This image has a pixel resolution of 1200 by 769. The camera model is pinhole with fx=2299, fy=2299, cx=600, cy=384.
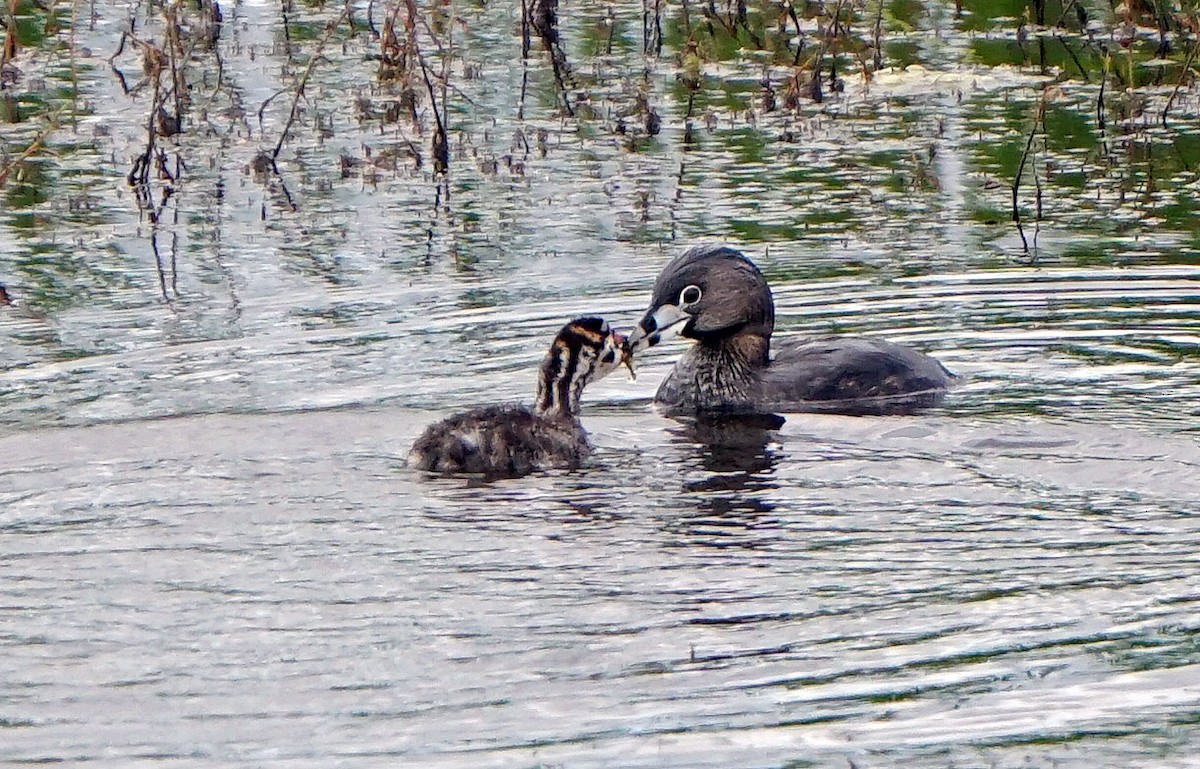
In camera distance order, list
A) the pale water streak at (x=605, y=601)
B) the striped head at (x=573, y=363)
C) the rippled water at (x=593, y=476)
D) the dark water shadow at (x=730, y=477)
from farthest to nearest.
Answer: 1. the striped head at (x=573, y=363)
2. the dark water shadow at (x=730, y=477)
3. the rippled water at (x=593, y=476)
4. the pale water streak at (x=605, y=601)

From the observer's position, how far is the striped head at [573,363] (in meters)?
8.91

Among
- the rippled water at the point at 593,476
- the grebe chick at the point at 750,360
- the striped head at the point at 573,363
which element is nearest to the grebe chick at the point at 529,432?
the striped head at the point at 573,363

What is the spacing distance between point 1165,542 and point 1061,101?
9.08 metres

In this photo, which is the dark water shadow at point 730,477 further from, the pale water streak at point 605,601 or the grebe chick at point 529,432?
the grebe chick at point 529,432

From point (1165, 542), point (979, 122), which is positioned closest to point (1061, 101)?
point (979, 122)

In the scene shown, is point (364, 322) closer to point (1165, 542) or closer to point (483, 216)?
point (483, 216)

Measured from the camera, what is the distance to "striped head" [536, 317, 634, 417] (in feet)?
29.2

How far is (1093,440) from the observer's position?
27.7ft

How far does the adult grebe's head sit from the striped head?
2.99ft

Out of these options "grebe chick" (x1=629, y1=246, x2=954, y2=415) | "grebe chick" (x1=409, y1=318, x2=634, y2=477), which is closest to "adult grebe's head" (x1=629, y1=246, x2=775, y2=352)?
"grebe chick" (x1=629, y1=246, x2=954, y2=415)

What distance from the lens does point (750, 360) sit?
1016cm

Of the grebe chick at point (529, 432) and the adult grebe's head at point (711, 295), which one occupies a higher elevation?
the adult grebe's head at point (711, 295)

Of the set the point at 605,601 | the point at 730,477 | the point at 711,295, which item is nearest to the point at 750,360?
the point at 711,295

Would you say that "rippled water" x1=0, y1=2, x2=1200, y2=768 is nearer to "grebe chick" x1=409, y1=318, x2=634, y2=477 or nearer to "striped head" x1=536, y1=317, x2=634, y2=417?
"grebe chick" x1=409, y1=318, x2=634, y2=477
